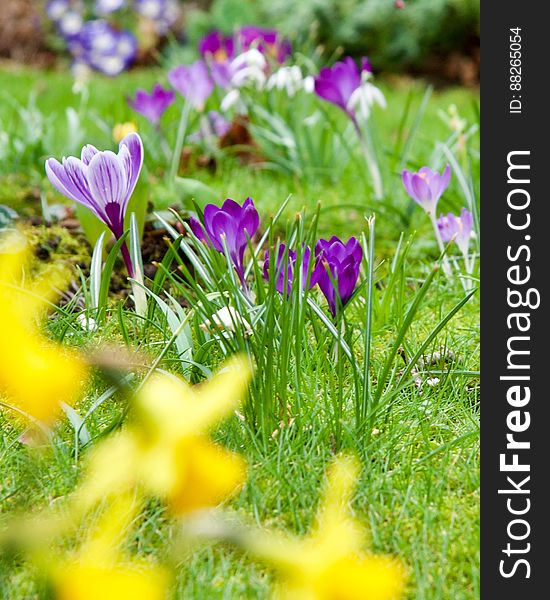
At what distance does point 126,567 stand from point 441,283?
1.13m

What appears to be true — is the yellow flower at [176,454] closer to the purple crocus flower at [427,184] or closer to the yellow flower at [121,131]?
the purple crocus flower at [427,184]

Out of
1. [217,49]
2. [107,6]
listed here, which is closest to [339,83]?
[217,49]

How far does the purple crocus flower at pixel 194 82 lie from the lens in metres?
2.82

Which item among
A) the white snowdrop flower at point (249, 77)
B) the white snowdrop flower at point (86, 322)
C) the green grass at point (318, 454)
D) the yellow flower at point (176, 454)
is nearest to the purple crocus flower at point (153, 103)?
the white snowdrop flower at point (249, 77)

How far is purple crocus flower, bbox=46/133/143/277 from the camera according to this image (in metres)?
1.31

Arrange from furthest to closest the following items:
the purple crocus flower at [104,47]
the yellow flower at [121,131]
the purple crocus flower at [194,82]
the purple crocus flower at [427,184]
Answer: the purple crocus flower at [104,47]
the purple crocus flower at [194,82]
the yellow flower at [121,131]
the purple crocus flower at [427,184]

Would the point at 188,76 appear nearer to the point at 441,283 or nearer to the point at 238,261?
the point at 441,283

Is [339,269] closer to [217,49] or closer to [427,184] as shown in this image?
[427,184]

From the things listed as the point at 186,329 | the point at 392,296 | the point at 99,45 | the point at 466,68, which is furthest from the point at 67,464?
the point at 99,45

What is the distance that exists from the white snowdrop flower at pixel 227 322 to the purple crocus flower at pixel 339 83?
38.5 inches

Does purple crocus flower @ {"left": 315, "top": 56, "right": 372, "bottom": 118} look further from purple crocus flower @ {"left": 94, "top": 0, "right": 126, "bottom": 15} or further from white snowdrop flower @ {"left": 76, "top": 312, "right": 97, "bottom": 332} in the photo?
purple crocus flower @ {"left": 94, "top": 0, "right": 126, "bottom": 15}

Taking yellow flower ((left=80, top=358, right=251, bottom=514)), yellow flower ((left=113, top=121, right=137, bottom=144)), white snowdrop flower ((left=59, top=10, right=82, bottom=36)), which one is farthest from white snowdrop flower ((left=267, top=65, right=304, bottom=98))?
white snowdrop flower ((left=59, top=10, right=82, bottom=36))

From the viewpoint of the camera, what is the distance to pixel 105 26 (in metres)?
6.49

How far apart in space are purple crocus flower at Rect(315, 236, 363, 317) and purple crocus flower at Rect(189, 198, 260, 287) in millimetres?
128
